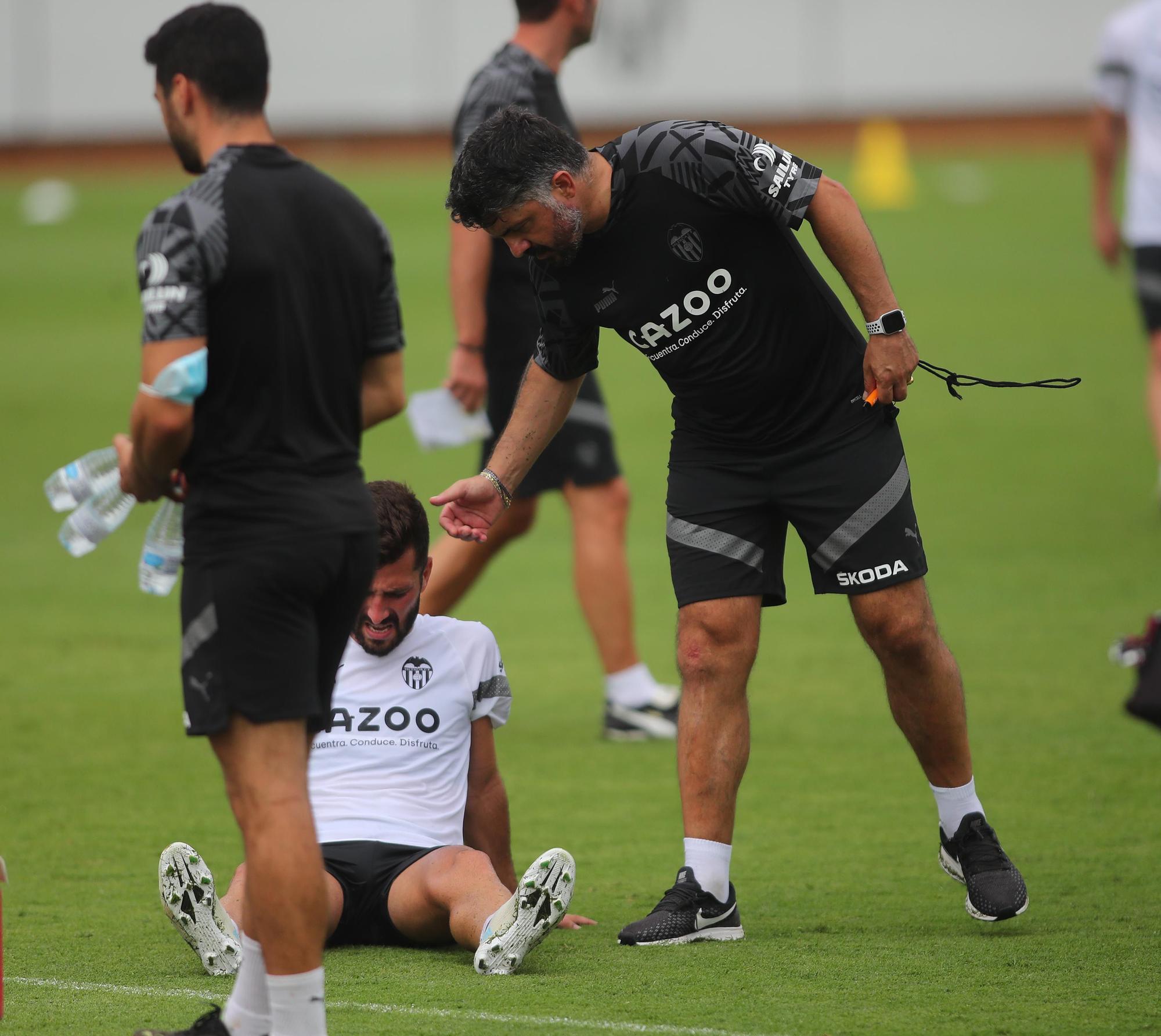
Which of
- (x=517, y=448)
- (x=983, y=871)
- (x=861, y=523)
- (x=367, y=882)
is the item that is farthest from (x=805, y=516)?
(x=367, y=882)

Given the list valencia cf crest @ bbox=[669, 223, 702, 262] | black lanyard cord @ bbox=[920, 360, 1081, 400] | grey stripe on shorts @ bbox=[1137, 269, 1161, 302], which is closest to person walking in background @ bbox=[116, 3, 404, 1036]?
valencia cf crest @ bbox=[669, 223, 702, 262]

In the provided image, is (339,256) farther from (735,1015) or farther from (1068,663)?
A: (1068,663)

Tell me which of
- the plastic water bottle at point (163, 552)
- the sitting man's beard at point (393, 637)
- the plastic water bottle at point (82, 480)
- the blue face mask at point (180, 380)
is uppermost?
the blue face mask at point (180, 380)

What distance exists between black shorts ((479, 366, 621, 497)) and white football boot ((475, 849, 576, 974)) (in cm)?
276

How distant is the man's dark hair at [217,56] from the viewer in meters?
3.28

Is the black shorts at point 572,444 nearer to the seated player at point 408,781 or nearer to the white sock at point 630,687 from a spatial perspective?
the white sock at point 630,687

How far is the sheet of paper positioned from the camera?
20.6 ft

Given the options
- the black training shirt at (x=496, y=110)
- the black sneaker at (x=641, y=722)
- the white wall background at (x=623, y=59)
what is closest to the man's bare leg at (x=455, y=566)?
the black training shirt at (x=496, y=110)

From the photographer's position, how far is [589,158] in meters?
4.14

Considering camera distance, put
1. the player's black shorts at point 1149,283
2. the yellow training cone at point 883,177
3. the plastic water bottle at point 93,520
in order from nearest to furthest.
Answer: the plastic water bottle at point 93,520 < the player's black shorts at point 1149,283 < the yellow training cone at point 883,177

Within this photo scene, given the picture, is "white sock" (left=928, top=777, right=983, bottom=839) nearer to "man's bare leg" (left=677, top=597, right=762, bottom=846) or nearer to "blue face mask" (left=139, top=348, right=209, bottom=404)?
"man's bare leg" (left=677, top=597, right=762, bottom=846)

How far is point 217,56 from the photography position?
10.7 feet

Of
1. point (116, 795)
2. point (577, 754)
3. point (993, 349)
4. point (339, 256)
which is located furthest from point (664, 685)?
point (993, 349)

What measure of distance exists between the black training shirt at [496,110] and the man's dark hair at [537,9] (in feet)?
0.41
